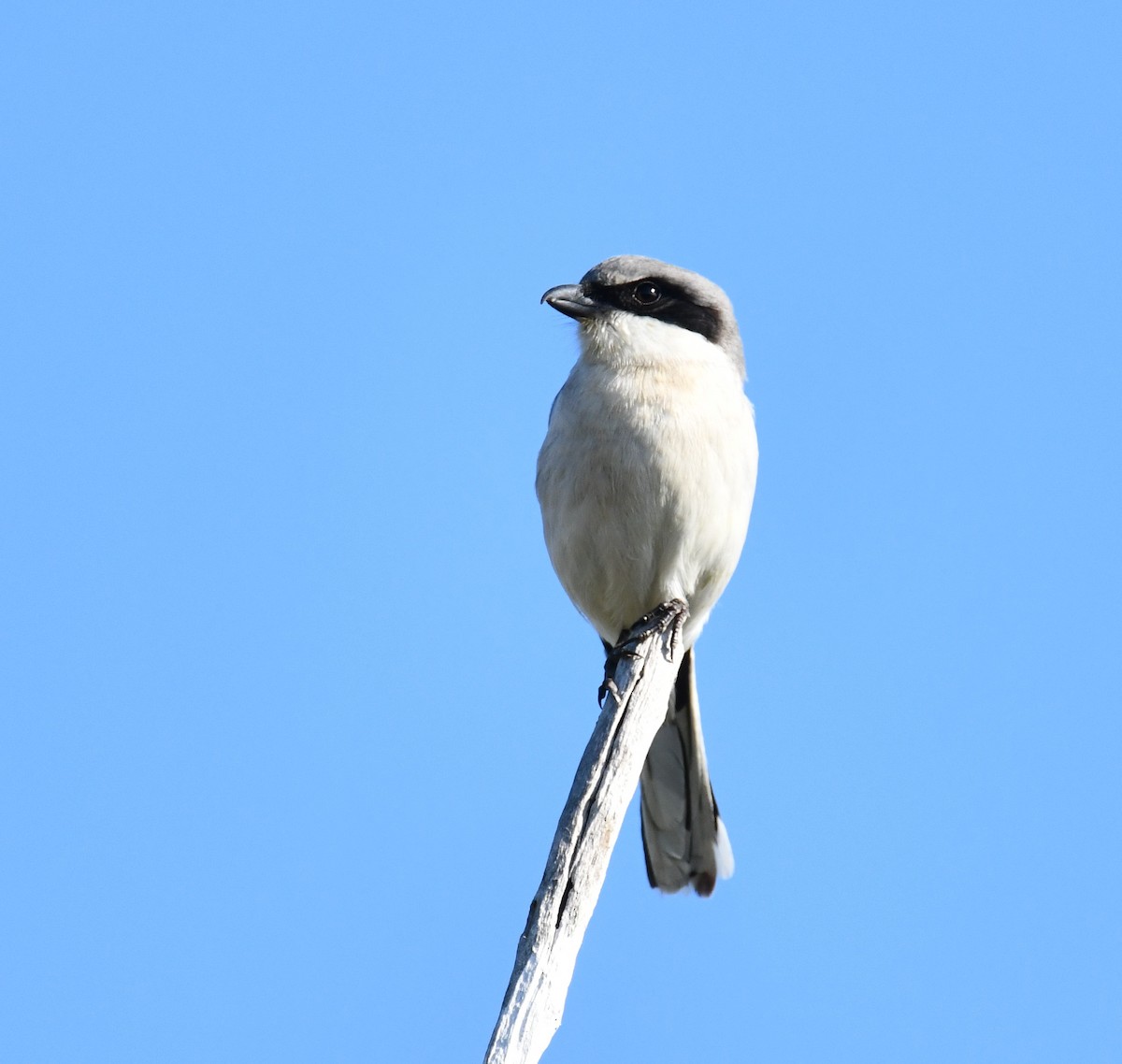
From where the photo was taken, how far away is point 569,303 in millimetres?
6164

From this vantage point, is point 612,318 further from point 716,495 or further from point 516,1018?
point 516,1018

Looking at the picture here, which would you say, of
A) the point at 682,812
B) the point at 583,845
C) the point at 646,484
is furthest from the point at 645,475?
the point at 583,845

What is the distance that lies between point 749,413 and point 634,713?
74.2 inches

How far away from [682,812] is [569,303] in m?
2.29

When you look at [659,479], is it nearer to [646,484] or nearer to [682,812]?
[646,484]

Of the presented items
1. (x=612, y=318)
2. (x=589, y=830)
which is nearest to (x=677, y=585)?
(x=612, y=318)

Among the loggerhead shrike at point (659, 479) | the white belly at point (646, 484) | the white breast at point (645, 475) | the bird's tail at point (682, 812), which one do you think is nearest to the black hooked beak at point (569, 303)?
the loggerhead shrike at point (659, 479)

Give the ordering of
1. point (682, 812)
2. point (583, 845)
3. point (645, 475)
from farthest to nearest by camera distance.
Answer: point (682, 812) → point (645, 475) → point (583, 845)

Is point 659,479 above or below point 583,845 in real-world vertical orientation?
above

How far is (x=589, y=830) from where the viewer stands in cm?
425

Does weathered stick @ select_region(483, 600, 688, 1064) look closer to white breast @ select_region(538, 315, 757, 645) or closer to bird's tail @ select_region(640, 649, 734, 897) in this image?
white breast @ select_region(538, 315, 757, 645)

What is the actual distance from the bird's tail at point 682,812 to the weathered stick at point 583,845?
0.98 metres

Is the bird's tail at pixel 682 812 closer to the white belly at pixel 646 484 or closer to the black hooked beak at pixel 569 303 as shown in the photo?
the white belly at pixel 646 484

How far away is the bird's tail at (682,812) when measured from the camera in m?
6.00
